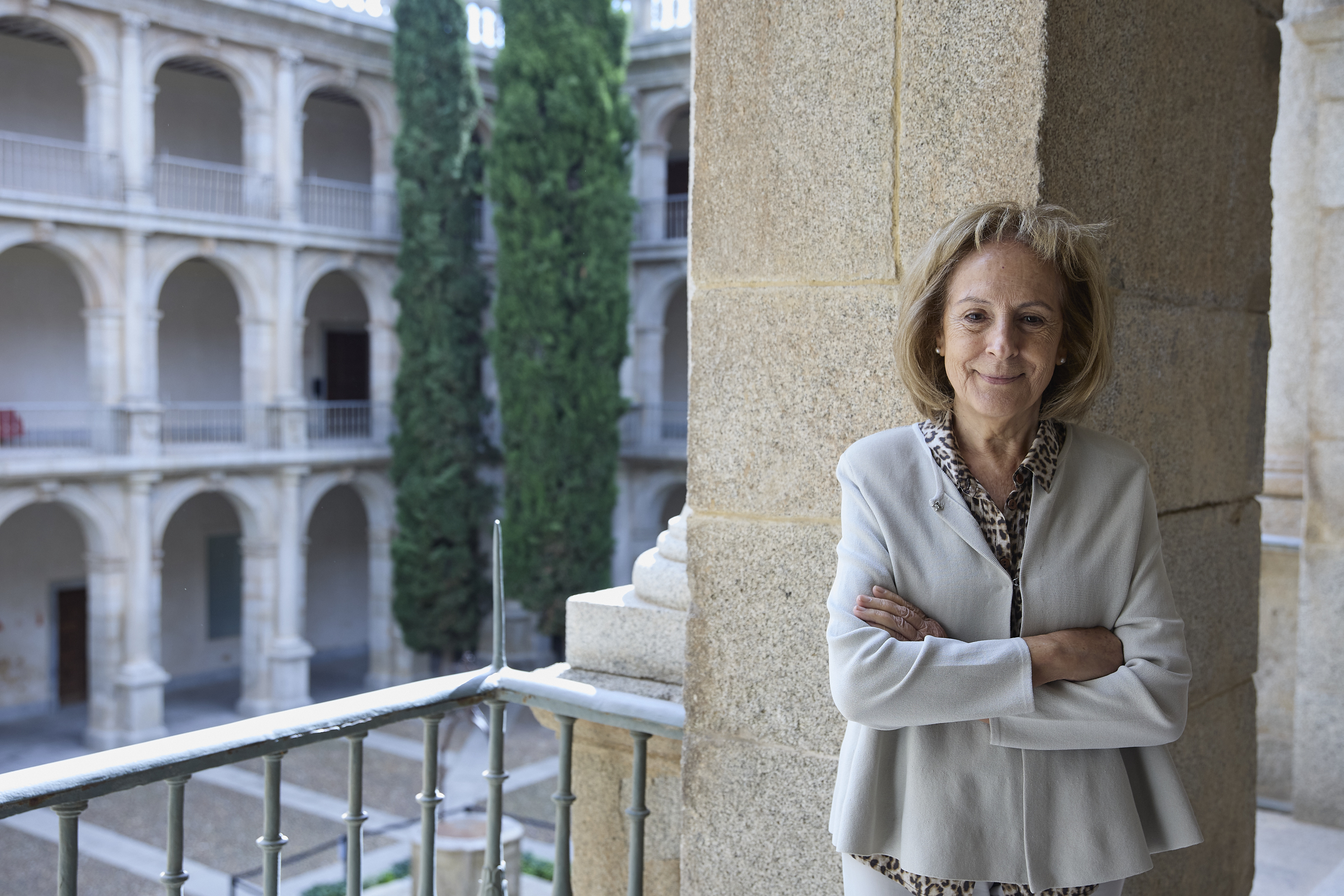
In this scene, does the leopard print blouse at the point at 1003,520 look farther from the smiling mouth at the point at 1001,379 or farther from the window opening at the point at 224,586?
the window opening at the point at 224,586

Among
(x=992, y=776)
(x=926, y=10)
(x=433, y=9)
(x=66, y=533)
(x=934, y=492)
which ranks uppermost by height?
(x=433, y=9)

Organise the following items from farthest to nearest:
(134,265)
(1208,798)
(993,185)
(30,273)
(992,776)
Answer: (30,273), (134,265), (1208,798), (993,185), (992,776)

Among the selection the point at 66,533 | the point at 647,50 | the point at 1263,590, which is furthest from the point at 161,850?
the point at 647,50

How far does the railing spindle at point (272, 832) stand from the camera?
6.29 feet

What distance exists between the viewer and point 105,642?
571 inches

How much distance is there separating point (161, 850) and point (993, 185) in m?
11.1

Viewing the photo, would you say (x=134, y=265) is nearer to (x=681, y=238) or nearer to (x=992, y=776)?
(x=681, y=238)

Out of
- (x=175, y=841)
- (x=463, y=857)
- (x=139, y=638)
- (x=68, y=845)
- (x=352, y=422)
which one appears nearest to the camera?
(x=68, y=845)

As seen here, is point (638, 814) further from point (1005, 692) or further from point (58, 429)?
point (58, 429)

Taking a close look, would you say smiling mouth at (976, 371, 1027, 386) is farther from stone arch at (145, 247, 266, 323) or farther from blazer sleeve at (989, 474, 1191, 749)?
stone arch at (145, 247, 266, 323)

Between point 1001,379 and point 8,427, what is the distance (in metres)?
15.6

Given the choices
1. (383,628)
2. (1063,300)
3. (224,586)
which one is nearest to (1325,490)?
(1063,300)

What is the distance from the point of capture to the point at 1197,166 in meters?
2.32

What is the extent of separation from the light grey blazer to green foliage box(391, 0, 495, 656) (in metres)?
14.9
